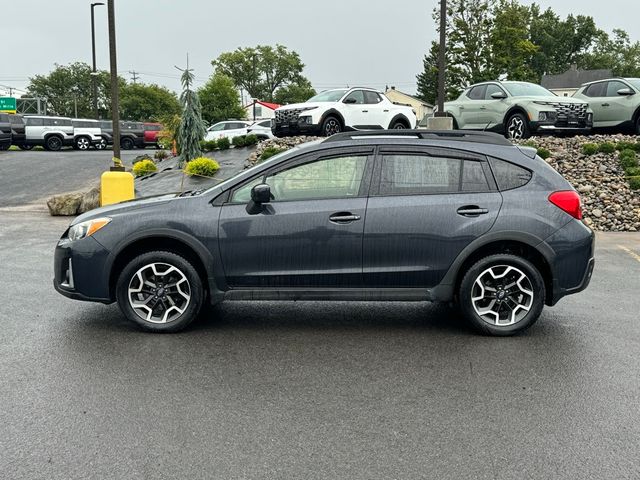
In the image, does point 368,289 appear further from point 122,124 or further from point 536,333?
point 122,124

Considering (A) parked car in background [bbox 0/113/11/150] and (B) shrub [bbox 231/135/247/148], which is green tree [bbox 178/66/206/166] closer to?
(B) shrub [bbox 231/135/247/148]

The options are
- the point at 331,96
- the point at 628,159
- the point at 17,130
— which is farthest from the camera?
the point at 17,130

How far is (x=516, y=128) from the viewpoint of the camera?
60.4ft

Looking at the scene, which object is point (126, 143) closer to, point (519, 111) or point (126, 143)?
point (126, 143)

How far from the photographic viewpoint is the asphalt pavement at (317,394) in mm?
3648

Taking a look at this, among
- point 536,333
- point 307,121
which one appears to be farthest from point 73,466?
point 307,121

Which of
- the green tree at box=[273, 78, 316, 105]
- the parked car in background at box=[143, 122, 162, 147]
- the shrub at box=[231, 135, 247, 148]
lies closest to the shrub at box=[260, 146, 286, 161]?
the shrub at box=[231, 135, 247, 148]

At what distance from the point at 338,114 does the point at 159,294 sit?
14.2 metres

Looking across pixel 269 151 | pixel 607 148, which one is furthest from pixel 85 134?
pixel 607 148

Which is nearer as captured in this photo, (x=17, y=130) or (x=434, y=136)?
(x=434, y=136)

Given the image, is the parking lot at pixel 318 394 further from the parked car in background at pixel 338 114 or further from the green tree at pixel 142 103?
the green tree at pixel 142 103

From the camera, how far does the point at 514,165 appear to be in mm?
6098

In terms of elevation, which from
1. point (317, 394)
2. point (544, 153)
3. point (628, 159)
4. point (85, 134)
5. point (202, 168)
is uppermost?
point (85, 134)

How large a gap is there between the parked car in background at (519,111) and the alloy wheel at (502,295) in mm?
12397
